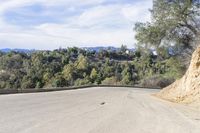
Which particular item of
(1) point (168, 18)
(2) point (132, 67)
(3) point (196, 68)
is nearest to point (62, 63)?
(2) point (132, 67)

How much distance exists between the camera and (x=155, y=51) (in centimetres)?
4481

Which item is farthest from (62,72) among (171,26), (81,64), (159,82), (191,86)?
(191,86)

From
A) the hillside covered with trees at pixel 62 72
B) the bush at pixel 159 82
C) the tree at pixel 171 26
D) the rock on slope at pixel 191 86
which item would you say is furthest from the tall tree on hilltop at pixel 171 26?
the hillside covered with trees at pixel 62 72

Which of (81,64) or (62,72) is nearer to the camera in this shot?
(62,72)

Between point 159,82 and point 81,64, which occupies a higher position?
point 159,82

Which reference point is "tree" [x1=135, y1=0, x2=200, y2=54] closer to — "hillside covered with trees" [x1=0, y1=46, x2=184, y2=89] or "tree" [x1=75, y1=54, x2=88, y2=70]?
"hillside covered with trees" [x1=0, y1=46, x2=184, y2=89]

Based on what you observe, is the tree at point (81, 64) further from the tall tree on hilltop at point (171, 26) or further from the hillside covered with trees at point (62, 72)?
the tall tree on hilltop at point (171, 26)

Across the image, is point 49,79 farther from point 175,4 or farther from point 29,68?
point 175,4

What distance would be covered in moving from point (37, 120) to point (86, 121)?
55.7 inches

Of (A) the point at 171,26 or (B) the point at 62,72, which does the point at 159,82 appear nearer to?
(A) the point at 171,26

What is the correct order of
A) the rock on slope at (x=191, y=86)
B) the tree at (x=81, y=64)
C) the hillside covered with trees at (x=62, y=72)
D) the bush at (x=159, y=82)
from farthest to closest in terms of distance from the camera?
the tree at (x=81, y=64) < the hillside covered with trees at (x=62, y=72) < the bush at (x=159, y=82) < the rock on slope at (x=191, y=86)

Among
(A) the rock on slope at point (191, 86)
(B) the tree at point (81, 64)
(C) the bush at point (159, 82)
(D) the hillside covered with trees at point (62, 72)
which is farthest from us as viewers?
(B) the tree at point (81, 64)

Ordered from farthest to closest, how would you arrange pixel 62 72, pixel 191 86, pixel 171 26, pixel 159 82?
1. pixel 62 72
2. pixel 159 82
3. pixel 171 26
4. pixel 191 86

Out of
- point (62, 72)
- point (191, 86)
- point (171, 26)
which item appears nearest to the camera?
point (191, 86)
